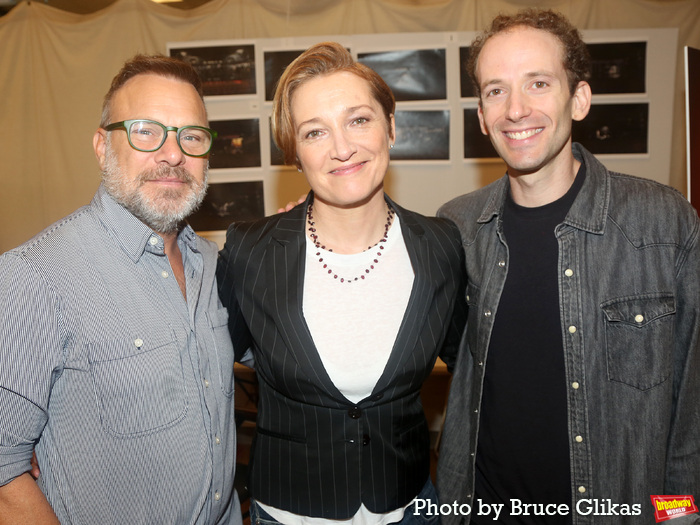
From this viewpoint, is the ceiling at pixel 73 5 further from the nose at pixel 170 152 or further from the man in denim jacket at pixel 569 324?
the man in denim jacket at pixel 569 324

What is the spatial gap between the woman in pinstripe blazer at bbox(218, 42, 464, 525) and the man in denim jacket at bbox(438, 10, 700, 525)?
0.23 metres

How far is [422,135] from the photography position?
12.9 feet

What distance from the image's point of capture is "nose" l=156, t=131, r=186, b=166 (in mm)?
1614

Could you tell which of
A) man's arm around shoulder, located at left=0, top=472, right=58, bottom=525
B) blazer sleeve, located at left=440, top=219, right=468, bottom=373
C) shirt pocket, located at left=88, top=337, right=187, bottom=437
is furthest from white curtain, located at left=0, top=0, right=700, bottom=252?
man's arm around shoulder, located at left=0, top=472, right=58, bottom=525

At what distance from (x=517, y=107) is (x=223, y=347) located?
128 cm

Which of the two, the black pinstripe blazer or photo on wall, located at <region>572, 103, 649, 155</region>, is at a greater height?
photo on wall, located at <region>572, 103, 649, 155</region>

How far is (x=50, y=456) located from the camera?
1.35 metres

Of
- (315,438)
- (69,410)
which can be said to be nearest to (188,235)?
(69,410)

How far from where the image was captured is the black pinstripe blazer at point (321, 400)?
1579 mm

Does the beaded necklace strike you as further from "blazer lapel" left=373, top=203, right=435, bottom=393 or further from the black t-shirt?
the black t-shirt

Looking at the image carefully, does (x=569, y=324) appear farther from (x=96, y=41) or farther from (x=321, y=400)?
(x=96, y=41)

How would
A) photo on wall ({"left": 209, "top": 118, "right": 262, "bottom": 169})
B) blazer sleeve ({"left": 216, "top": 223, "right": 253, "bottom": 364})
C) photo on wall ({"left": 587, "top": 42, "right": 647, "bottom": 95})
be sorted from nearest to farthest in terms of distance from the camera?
blazer sleeve ({"left": 216, "top": 223, "right": 253, "bottom": 364}) → photo on wall ({"left": 587, "top": 42, "right": 647, "bottom": 95}) → photo on wall ({"left": 209, "top": 118, "right": 262, "bottom": 169})

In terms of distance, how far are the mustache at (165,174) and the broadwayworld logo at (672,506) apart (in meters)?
1.84

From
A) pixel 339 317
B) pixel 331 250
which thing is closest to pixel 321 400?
pixel 339 317
